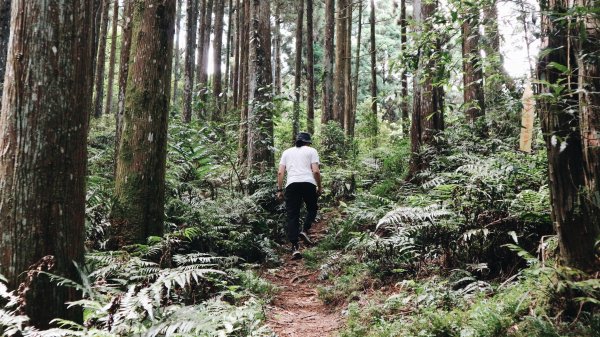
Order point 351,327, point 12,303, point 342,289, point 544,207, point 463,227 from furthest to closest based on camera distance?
point 342,289 → point 463,227 → point 544,207 → point 351,327 → point 12,303

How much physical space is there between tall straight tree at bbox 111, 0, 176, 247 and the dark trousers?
2.55 metres

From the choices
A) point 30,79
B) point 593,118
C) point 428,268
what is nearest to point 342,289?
point 428,268

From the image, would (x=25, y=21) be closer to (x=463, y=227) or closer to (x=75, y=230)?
(x=75, y=230)

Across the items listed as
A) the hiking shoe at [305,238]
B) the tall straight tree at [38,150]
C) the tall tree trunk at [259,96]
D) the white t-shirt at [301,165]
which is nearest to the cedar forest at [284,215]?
the tall straight tree at [38,150]

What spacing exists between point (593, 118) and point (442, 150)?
5959 mm

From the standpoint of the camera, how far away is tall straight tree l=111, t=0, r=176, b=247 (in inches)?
213

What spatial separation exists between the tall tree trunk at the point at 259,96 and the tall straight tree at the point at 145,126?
13.3ft

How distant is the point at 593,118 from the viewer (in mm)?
2822

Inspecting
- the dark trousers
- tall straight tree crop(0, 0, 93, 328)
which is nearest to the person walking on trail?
the dark trousers

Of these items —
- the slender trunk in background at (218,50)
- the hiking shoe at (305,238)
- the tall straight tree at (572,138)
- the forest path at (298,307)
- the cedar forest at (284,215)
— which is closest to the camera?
the tall straight tree at (572,138)

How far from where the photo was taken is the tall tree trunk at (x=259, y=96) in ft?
32.0

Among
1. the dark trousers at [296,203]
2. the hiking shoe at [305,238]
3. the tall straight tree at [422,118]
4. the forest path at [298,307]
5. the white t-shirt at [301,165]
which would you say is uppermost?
the tall straight tree at [422,118]

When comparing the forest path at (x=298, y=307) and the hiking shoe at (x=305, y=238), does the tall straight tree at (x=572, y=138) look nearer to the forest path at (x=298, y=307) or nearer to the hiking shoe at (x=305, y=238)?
the forest path at (x=298, y=307)

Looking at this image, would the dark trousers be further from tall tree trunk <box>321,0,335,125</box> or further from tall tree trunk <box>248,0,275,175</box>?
tall tree trunk <box>321,0,335,125</box>
